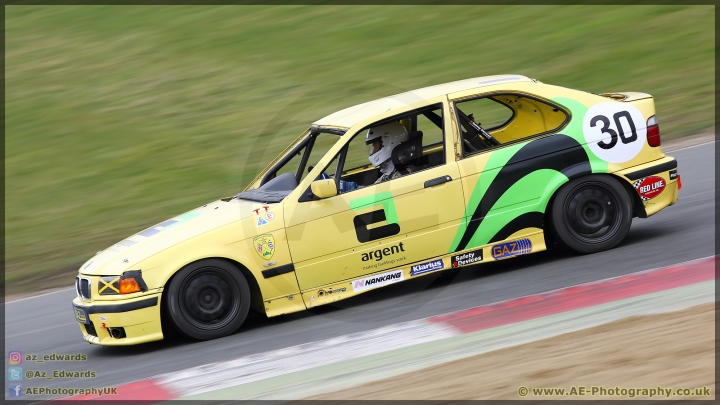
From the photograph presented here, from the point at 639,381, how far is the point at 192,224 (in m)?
3.87

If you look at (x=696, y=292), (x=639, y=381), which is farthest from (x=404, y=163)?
(x=639, y=381)

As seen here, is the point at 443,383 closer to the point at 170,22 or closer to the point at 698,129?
the point at 698,129

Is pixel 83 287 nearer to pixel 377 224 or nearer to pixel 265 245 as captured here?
pixel 265 245

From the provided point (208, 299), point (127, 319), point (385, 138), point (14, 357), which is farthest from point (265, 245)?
point (14, 357)

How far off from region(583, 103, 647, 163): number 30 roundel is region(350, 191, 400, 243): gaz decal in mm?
1882

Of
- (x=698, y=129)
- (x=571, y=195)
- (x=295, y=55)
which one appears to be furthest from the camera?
(x=295, y=55)

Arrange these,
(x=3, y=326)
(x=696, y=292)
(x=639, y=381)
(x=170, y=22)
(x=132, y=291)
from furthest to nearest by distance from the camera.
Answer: (x=170, y=22), (x=3, y=326), (x=132, y=291), (x=696, y=292), (x=639, y=381)

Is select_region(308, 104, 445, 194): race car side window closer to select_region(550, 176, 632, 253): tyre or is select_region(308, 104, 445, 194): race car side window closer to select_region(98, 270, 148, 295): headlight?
select_region(550, 176, 632, 253): tyre

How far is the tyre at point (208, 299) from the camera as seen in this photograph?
6562mm

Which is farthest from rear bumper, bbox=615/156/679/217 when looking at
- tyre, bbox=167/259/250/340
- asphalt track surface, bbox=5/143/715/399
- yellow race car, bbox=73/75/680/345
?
tyre, bbox=167/259/250/340

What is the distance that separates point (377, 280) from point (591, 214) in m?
2.04

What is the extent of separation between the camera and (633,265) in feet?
22.6

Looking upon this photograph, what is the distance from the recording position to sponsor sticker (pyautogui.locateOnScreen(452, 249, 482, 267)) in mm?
7004

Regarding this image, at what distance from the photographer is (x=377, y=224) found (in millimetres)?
6809
